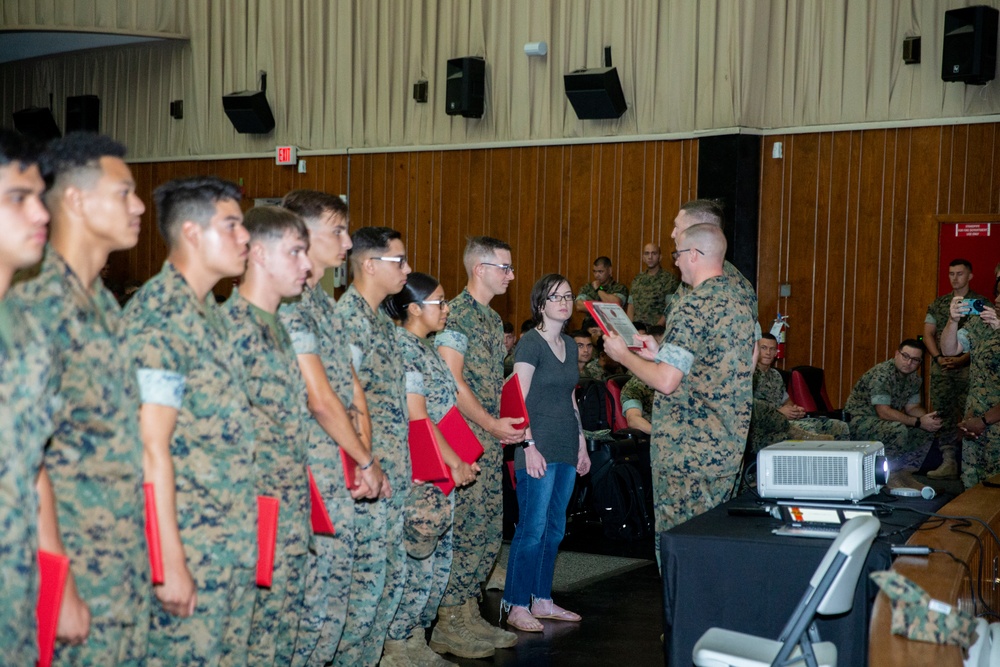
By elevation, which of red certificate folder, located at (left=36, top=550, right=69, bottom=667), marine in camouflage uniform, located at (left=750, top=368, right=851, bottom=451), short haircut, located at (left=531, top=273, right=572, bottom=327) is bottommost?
marine in camouflage uniform, located at (left=750, top=368, right=851, bottom=451)

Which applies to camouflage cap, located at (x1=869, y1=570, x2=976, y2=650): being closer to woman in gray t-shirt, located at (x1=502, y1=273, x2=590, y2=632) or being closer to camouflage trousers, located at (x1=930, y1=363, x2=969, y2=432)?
woman in gray t-shirt, located at (x1=502, y1=273, x2=590, y2=632)

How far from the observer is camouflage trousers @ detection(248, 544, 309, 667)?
260 cm

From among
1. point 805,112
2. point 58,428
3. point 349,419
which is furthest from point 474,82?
point 58,428

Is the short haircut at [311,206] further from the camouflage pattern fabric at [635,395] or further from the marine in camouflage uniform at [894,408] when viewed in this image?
the marine in camouflage uniform at [894,408]

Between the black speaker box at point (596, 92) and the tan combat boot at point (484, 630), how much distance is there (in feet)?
20.0

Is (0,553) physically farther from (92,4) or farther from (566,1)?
(92,4)

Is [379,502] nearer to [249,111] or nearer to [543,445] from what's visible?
[543,445]

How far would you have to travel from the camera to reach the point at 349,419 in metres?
2.90

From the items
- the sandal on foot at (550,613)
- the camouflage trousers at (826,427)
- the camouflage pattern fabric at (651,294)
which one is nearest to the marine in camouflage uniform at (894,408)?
the camouflage trousers at (826,427)

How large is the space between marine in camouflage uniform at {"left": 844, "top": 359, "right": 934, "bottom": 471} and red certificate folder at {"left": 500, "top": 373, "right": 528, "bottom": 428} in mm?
3808

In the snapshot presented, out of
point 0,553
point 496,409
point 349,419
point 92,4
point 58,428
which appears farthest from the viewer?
point 92,4

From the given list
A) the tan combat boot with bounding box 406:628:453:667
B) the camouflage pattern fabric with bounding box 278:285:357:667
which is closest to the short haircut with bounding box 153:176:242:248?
the camouflage pattern fabric with bounding box 278:285:357:667

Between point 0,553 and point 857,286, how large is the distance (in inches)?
314

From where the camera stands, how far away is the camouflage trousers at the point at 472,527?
13.7ft
